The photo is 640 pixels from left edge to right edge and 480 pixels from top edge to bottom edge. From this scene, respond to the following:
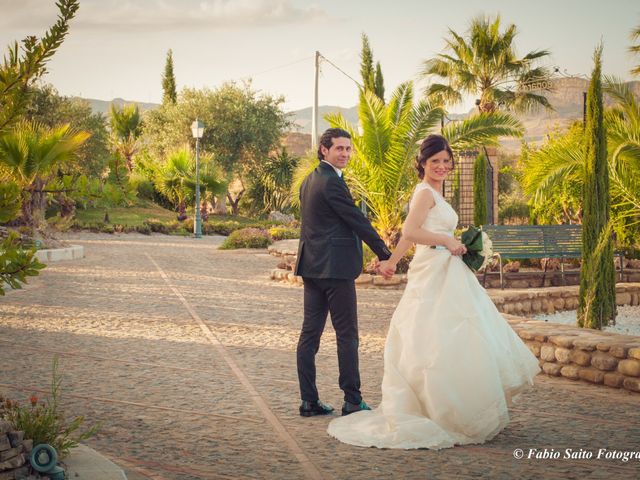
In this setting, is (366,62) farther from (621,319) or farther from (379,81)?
(621,319)

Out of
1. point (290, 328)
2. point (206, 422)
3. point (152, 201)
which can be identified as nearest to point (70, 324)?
point (290, 328)

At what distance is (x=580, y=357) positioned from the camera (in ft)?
24.5

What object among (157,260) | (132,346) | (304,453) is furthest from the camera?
(157,260)

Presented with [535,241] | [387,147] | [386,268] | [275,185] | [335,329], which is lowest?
[335,329]

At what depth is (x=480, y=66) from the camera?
1278 inches

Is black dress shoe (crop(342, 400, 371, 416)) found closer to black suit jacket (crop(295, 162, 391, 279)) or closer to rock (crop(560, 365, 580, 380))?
black suit jacket (crop(295, 162, 391, 279))

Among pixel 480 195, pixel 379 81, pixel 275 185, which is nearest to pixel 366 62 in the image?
pixel 379 81

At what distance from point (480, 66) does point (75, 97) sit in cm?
3109

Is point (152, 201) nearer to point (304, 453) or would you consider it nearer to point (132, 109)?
point (132, 109)

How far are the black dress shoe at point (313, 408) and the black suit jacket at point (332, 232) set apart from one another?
95cm

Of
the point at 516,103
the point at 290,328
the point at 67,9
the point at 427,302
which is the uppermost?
the point at 516,103

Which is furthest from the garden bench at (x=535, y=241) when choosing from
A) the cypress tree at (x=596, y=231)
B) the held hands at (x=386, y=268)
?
the held hands at (x=386, y=268)

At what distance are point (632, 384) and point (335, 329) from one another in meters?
2.69

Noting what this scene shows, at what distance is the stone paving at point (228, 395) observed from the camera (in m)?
4.96
